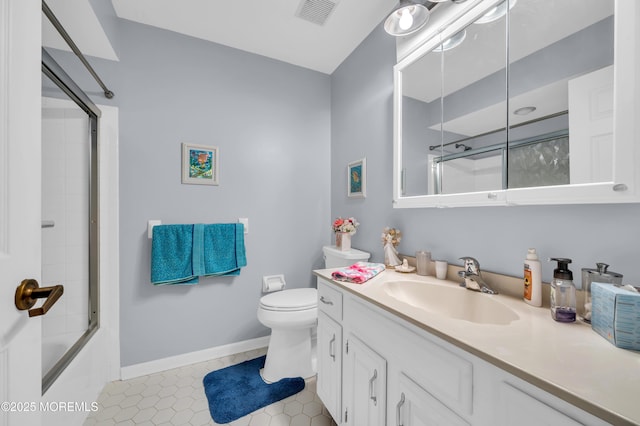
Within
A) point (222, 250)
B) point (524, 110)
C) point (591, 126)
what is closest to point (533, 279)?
point (591, 126)

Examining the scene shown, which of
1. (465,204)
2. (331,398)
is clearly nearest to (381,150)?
(465,204)

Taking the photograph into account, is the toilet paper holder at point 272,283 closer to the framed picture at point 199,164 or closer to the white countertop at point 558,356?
the framed picture at point 199,164

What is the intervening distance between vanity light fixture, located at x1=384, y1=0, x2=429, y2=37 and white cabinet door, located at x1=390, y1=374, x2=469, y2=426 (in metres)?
1.58

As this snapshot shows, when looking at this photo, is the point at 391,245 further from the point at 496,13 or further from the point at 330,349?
the point at 496,13

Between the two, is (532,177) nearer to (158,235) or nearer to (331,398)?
(331,398)

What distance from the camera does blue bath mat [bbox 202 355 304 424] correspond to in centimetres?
143

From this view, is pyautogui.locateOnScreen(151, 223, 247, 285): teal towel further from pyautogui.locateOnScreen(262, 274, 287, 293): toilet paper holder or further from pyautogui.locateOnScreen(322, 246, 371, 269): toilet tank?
pyautogui.locateOnScreen(322, 246, 371, 269): toilet tank

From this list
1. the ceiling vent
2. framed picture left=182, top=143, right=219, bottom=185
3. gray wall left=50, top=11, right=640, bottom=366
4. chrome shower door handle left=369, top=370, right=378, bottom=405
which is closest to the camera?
chrome shower door handle left=369, top=370, right=378, bottom=405

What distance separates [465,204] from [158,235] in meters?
1.91

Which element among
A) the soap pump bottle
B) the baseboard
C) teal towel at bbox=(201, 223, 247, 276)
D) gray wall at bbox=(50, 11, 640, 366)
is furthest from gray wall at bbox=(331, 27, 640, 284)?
the baseboard

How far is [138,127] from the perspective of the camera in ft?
5.81

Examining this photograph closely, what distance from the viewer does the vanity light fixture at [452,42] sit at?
1.16 meters

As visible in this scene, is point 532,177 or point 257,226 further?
point 257,226

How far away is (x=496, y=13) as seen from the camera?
1015mm
